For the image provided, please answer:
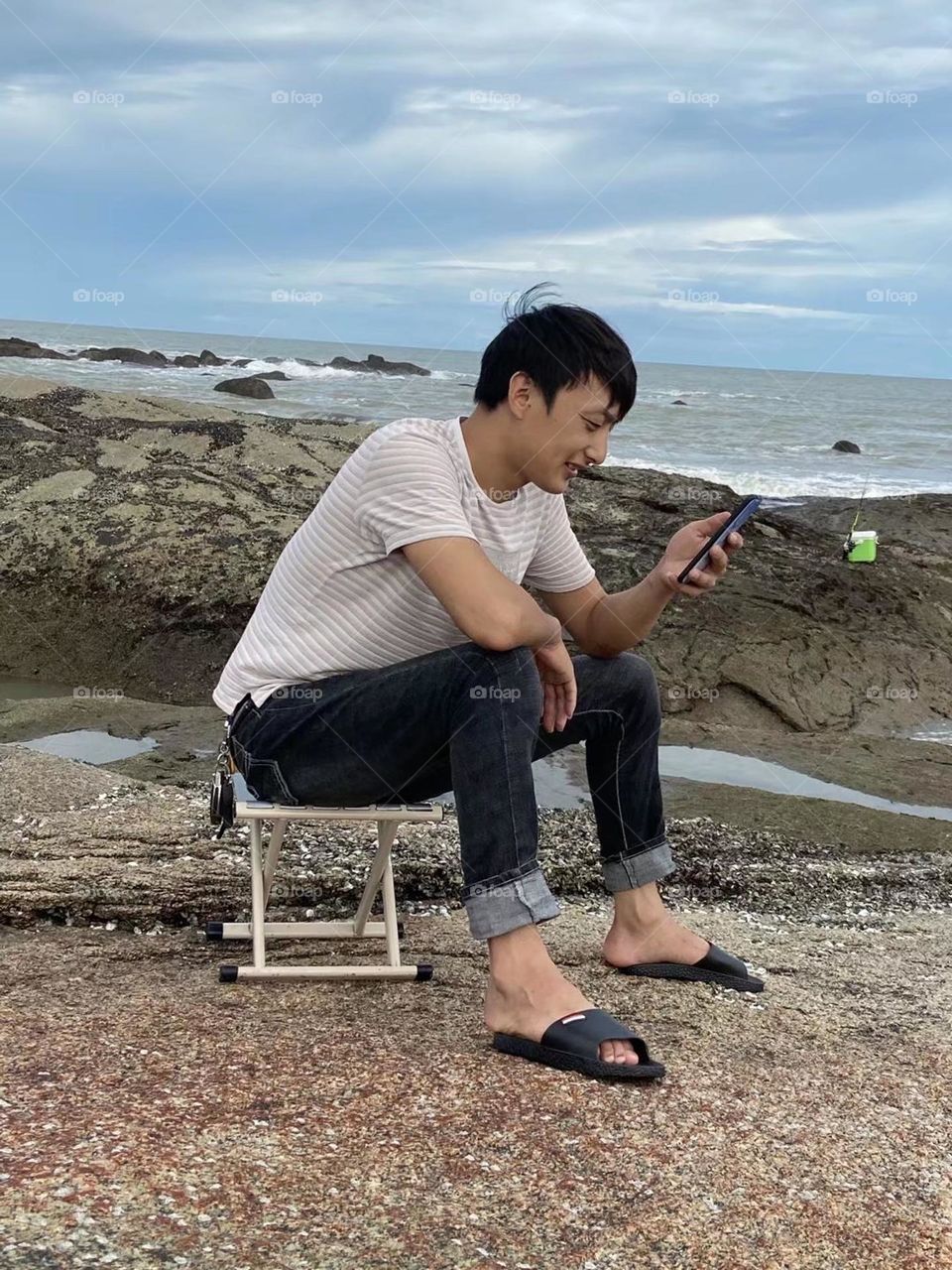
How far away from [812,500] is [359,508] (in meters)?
14.7

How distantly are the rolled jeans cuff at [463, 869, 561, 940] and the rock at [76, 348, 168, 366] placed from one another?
4390 centimetres

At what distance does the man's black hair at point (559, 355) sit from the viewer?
3.02 m

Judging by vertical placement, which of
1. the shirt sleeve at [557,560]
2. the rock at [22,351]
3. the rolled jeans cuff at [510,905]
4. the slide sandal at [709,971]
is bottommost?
the slide sandal at [709,971]

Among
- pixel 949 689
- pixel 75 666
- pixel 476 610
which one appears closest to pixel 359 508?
pixel 476 610

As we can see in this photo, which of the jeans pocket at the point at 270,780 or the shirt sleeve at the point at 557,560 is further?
the shirt sleeve at the point at 557,560

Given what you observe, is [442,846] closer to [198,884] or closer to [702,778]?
[198,884]

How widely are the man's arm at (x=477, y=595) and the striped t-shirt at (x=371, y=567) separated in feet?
0.21

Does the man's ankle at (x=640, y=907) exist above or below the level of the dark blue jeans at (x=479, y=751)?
below

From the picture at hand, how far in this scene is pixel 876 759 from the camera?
7562mm
